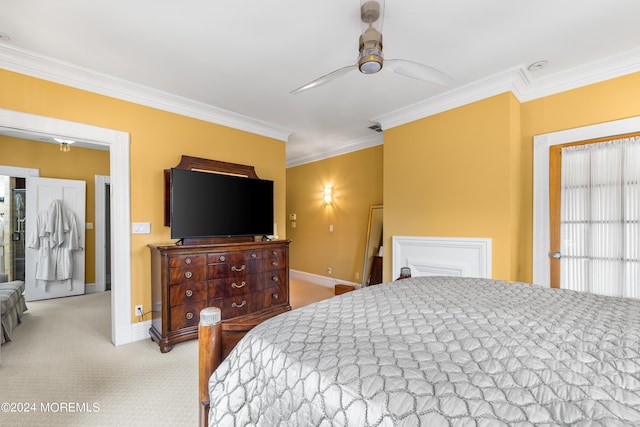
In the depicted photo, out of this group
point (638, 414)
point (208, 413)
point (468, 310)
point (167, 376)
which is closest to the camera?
point (638, 414)

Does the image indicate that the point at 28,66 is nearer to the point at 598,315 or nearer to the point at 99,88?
the point at 99,88

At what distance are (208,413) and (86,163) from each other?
558cm

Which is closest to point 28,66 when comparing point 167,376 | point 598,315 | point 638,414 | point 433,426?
point 167,376

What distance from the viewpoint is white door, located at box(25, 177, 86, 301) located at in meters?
4.40

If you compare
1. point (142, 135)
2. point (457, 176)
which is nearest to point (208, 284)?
point (142, 135)

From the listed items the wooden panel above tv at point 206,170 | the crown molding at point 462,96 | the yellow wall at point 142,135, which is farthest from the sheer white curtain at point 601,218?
the yellow wall at point 142,135

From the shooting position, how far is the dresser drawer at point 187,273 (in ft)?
8.81

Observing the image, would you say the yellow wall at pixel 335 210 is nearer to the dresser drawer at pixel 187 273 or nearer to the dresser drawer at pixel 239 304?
the dresser drawer at pixel 239 304

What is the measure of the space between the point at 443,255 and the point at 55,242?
569 cm

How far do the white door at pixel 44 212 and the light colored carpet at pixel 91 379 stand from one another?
4.55 ft

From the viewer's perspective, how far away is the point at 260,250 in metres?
3.34

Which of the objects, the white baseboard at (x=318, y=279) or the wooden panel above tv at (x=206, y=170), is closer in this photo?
the wooden panel above tv at (x=206, y=170)

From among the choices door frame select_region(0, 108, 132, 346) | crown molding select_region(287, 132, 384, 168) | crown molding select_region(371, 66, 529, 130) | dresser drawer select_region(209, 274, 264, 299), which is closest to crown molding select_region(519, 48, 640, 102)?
crown molding select_region(371, 66, 529, 130)

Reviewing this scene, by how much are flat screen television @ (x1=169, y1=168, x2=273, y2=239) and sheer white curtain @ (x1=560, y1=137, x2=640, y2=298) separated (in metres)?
3.15
